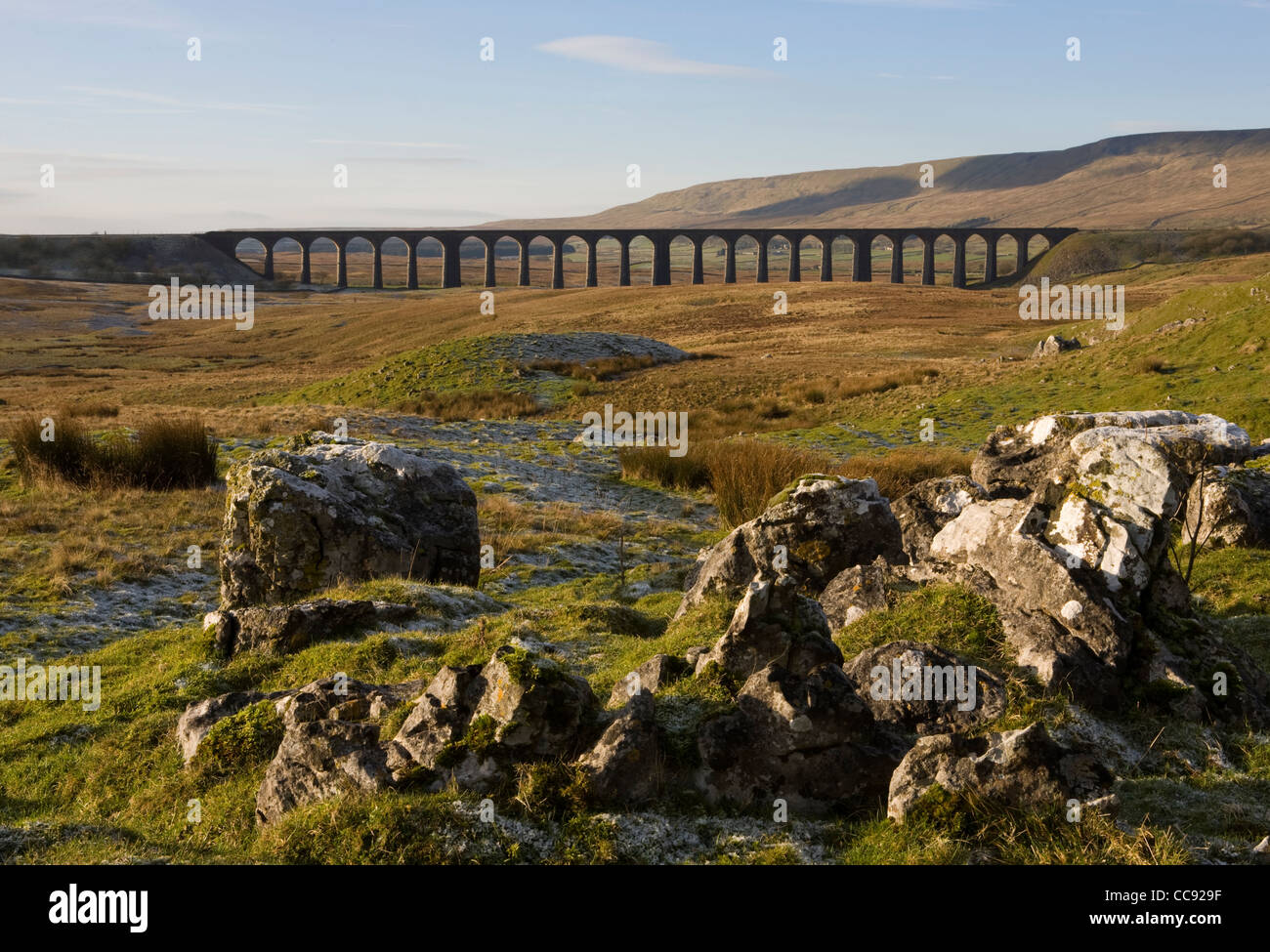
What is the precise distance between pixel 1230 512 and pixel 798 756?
412 inches

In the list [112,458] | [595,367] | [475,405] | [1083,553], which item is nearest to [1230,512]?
[1083,553]

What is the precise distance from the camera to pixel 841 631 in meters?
9.80

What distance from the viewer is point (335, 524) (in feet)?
47.6

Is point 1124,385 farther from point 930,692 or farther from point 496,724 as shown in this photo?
point 496,724

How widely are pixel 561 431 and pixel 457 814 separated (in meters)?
27.6

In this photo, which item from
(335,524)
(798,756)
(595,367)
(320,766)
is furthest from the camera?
(595,367)

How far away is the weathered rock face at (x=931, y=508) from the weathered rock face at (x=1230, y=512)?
4417mm

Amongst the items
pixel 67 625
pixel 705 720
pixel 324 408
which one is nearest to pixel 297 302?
pixel 324 408

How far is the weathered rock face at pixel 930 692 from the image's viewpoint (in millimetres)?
7867

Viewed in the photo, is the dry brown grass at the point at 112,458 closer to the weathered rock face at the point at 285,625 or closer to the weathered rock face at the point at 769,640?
the weathered rock face at the point at 285,625

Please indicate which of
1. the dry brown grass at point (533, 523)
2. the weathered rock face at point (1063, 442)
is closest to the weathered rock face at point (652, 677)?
the weathered rock face at point (1063, 442)

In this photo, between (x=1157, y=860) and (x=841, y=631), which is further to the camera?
(x=841, y=631)

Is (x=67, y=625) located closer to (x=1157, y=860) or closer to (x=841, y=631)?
(x=841, y=631)

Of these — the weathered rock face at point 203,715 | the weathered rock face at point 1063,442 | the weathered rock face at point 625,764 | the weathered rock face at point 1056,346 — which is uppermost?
the weathered rock face at point 1056,346
